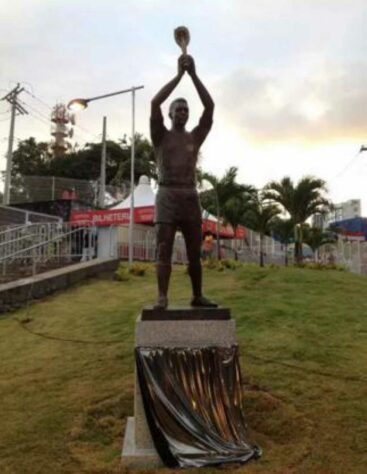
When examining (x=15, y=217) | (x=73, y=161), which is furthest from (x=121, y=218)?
(x=73, y=161)

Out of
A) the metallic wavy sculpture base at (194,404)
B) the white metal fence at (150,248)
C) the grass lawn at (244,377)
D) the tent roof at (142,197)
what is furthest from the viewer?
the tent roof at (142,197)

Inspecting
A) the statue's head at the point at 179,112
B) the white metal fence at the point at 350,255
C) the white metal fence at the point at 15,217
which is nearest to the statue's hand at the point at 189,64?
the statue's head at the point at 179,112

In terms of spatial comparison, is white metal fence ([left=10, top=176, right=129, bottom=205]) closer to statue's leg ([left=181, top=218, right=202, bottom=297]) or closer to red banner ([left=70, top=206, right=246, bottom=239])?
red banner ([left=70, top=206, right=246, bottom=239])

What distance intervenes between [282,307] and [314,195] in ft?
42.7

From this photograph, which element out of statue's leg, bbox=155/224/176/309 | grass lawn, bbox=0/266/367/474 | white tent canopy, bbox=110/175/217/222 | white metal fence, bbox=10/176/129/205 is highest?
white metal fence, bbox=10/176/129/205

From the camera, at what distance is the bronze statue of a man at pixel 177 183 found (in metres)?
5.21

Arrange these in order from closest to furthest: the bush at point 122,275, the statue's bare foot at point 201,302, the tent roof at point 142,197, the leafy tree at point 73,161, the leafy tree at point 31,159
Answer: the statue's bare foot at point 201,302
the bush at point 122,275
the tent roof at point 142,197
the leafy tree at point 73,161
the leafy tree at point 31,159

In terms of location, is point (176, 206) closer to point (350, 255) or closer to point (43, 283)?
point (43, 283)

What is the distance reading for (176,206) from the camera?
5207 mm

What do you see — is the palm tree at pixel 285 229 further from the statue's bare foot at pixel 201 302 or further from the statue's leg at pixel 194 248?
the statue's bare foot at pixel 201 302

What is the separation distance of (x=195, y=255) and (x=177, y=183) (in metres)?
0.75

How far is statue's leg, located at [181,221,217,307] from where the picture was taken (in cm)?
527

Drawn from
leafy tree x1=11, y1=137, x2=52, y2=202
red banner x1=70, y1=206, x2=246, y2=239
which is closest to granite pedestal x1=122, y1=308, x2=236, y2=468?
red banner x1=70, y1=206, x2=246, y2=239

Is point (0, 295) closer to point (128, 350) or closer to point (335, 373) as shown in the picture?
point (128, 350)
